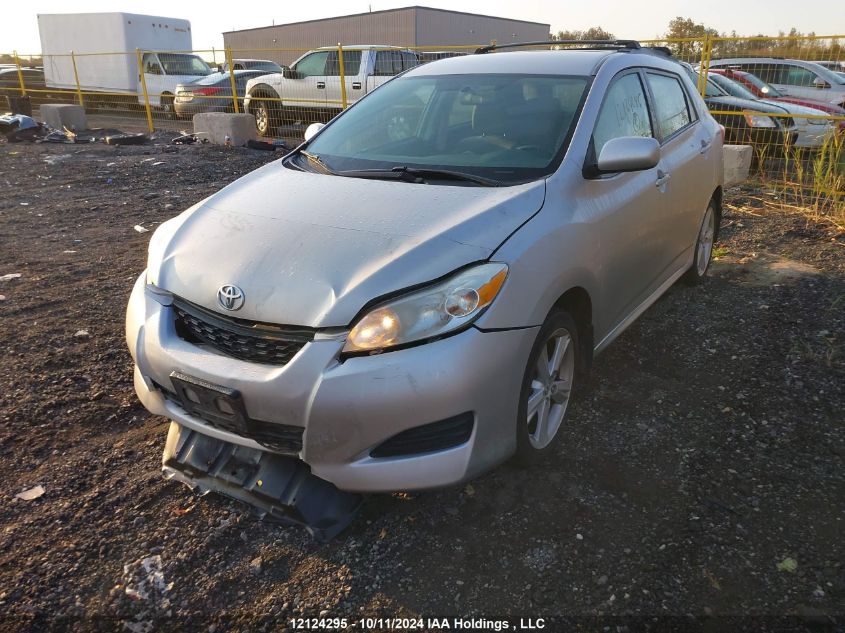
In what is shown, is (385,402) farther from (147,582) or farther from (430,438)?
(147,582)

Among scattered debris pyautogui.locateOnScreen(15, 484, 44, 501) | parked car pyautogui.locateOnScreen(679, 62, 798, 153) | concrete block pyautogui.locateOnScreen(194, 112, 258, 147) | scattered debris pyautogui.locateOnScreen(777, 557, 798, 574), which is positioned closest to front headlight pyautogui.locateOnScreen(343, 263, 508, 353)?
scattered debris pyautogui.locateOnScreen(777, 557, 798, 574)

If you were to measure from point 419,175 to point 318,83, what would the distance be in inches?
448

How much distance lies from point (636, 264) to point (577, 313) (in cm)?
71

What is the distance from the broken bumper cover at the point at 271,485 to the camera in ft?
7.77

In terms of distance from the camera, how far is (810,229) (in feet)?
22.2

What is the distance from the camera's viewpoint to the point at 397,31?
126ft

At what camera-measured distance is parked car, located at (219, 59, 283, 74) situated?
16.6 m

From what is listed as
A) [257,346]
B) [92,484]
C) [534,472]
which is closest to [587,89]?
[534,472]

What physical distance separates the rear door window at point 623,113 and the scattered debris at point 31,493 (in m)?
2.88

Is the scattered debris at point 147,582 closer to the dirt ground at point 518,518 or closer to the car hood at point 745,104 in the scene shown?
the dirt ground at point 518,518

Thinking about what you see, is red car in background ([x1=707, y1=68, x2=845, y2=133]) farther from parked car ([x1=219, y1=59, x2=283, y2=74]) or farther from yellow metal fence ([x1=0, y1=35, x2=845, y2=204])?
parked car ([x1=219, y1=59, x2=283, y2=74])

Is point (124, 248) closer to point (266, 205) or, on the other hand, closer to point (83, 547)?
point (266, 205)

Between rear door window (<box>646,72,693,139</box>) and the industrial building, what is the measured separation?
3377 cm

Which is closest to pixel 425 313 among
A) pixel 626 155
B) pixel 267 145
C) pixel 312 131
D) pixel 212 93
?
pixel 626 155
